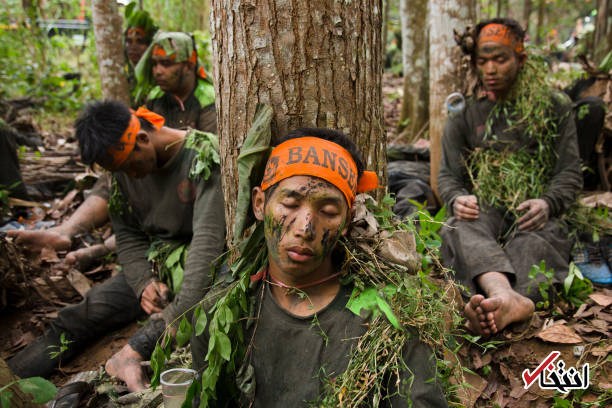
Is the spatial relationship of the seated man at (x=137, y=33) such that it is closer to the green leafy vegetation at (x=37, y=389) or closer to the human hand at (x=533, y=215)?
the human hand at (x=533, y=215)

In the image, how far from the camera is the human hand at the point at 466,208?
424cm

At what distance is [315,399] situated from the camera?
2158mm

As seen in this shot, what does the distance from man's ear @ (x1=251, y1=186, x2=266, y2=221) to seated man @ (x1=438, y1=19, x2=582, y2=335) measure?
2276 millimetres

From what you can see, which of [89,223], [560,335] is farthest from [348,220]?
[89,223]

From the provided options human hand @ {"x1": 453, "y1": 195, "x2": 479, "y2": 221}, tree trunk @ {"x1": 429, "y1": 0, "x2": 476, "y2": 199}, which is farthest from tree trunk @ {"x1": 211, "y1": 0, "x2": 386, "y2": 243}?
tree trunk @ {"x1": 429, "y1": 0, "x2": 476, "y2": 199}

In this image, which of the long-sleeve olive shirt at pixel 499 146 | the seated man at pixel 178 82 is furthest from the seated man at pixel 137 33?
the long-sleeve olive shirt at pixel 499 146

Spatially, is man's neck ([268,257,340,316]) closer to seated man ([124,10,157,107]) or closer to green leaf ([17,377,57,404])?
green leaf ([17,377,57,404])

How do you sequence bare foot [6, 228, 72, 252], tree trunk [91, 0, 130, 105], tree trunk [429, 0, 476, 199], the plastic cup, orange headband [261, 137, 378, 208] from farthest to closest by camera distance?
tree trunk [91, 0, 130, 105] → tree trunk [429, 0, 476, 199] → bare foot [6, 228, 72, 252] → the plastic cup → orange headband [261, 137, 378, 208]

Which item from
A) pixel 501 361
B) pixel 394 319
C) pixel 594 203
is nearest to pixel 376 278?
pixel 394 319

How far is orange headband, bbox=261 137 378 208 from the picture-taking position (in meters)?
2.20

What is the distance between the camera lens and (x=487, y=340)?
352cm

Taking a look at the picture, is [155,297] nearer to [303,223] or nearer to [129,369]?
[129,369]

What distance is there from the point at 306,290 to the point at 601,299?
2.81 meters

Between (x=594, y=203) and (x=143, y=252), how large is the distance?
4450 mm
